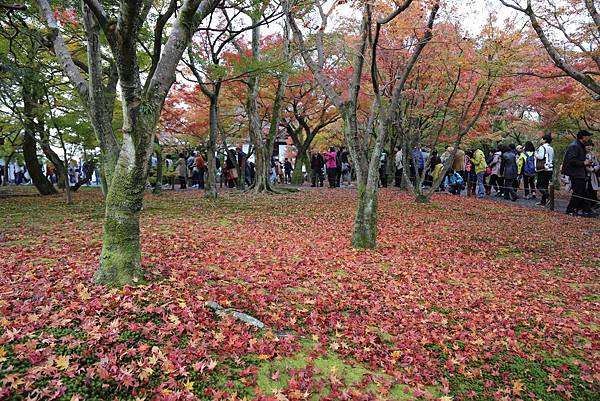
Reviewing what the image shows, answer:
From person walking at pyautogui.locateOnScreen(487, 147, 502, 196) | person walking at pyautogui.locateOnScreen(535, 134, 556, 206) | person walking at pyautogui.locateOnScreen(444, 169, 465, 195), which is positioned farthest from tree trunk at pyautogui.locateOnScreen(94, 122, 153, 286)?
person walking at pyautogui.locateOnScreen(444, 169, 465, 195)

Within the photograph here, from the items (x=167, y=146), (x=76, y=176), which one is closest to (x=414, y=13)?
(x=167, y=146)

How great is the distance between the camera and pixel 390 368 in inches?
135

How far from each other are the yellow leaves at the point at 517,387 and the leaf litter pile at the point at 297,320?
0.02 meters

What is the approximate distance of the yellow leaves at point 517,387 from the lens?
3.32 m

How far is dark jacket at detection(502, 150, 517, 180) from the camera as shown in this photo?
14346 mm

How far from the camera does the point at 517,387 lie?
335 cm

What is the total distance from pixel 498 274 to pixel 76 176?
979 inches

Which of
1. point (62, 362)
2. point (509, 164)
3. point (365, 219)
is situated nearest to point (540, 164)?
point (509, 164)

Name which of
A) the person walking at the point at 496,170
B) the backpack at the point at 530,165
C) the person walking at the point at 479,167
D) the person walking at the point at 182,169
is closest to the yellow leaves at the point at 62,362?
the backpack at the point at 530,165

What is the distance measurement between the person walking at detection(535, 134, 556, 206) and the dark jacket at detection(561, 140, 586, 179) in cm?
192

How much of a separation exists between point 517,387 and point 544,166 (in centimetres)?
1117

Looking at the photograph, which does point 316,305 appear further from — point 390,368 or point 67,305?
point 67,305

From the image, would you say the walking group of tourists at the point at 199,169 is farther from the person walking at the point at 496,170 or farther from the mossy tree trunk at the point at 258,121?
the person walking at the point at 496,170

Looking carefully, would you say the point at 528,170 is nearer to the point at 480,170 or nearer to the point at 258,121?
the point at 480,170
